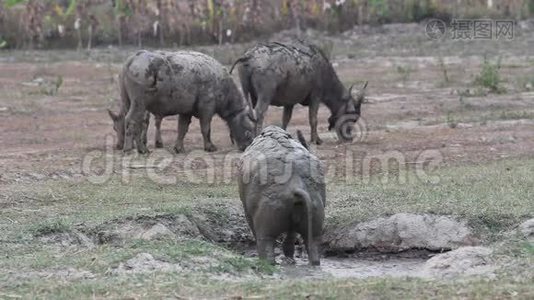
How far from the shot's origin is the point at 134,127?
13375 millimetres

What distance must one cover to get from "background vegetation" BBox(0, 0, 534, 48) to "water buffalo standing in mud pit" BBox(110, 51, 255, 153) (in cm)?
1485

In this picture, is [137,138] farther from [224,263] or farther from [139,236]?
[224,263]

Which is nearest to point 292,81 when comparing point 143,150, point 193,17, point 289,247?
point 143,150

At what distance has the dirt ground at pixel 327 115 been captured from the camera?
12570 mm

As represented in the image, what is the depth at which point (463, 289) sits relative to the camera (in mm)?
6242

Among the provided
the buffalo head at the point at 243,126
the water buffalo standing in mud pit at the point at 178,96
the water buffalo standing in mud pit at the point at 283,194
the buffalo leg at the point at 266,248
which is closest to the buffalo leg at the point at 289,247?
the water buffalo standing in mud pit at the point at 283,194

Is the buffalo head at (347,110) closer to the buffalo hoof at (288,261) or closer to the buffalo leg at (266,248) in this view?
the buffalo hoof at (288,261)

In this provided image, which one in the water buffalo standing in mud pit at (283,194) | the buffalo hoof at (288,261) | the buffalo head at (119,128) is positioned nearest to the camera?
the water buffalo standing in mud pit at (283,194)

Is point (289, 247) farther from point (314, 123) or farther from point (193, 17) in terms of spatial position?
point (193, 17)

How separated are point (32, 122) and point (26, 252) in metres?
9.51

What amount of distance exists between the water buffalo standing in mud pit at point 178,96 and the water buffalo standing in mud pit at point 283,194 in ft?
16.3

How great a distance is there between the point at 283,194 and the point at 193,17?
23.2 m

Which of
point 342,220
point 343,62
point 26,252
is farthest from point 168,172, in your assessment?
point 343,62

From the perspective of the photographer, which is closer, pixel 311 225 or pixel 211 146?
pixel 311 225
